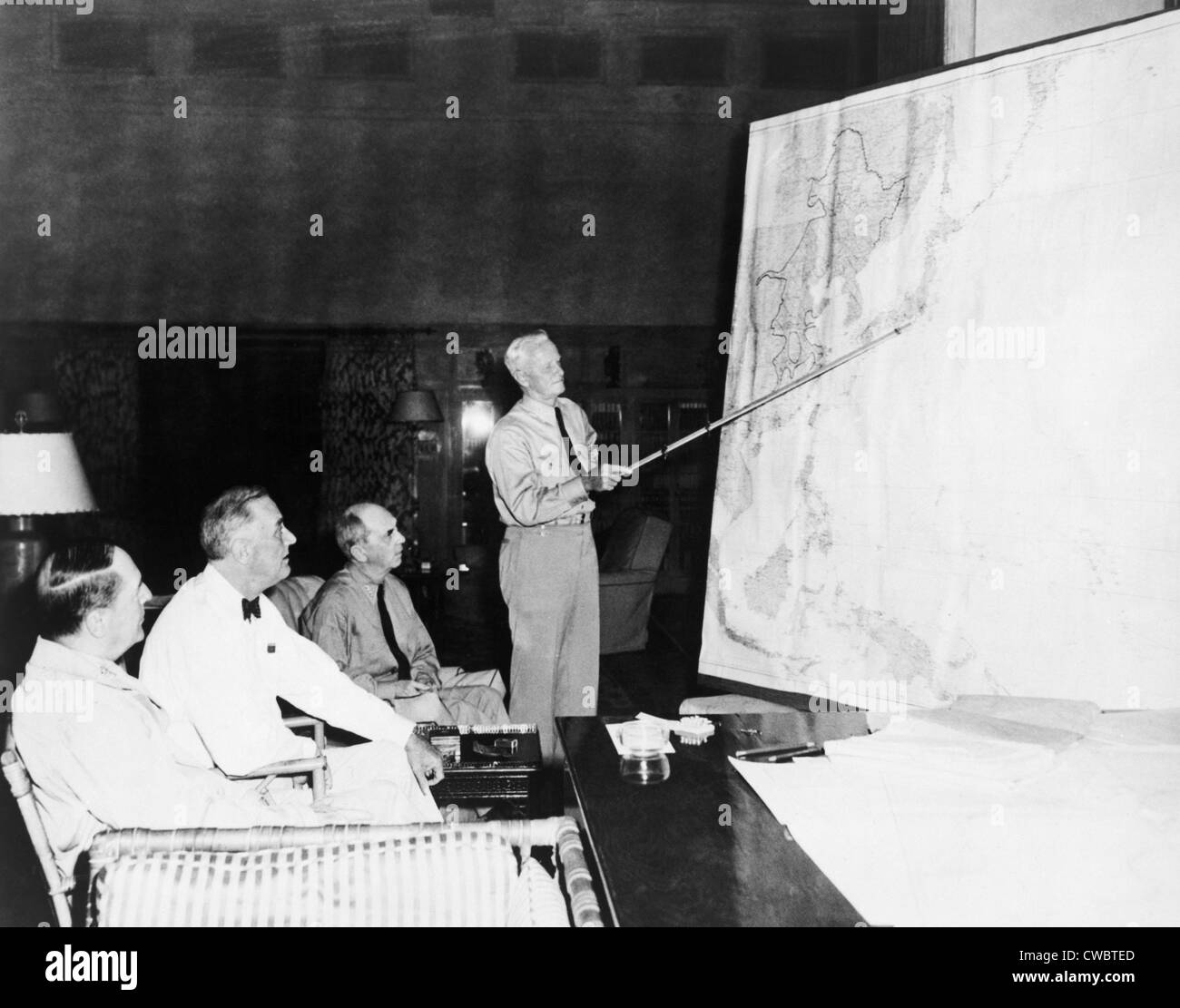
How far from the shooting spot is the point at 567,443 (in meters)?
3.52

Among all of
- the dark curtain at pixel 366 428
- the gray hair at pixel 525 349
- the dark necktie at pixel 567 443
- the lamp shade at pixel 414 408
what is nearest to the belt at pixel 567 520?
the dark necktie at pixel 567 443

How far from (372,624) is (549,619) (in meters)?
0.70

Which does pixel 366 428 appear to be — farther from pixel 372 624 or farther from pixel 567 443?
pixel 567 443

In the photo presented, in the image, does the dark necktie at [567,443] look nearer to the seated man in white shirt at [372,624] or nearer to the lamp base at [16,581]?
the seated man in white shirt at [372,624]

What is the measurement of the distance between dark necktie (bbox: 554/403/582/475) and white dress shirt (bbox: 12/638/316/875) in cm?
193

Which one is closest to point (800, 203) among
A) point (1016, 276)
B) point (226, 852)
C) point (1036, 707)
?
point (1016, 276)

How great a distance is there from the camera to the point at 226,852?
1.41 meters

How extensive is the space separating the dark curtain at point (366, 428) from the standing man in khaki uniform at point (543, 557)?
496 cm

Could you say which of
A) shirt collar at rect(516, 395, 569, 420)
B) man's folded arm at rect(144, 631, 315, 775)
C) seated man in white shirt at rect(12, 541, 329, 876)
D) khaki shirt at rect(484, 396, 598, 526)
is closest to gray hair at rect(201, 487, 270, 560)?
man's folded arm at rect(144, 631, 315, 775)

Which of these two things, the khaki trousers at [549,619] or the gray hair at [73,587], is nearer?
the gray hair at [73,587]

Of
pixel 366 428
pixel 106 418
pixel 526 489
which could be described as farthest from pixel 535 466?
pixel 106 418

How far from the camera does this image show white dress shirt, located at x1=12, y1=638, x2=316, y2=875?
1.72 metres

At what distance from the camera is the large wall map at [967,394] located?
1.99 m

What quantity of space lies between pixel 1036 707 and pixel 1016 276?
978 mm
